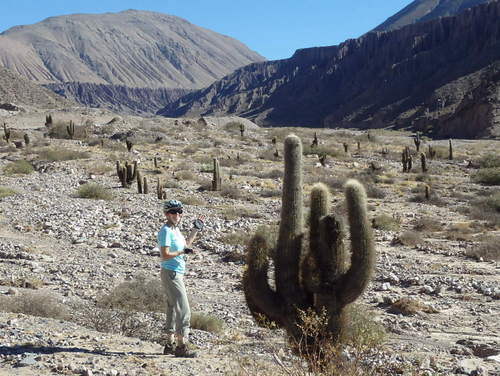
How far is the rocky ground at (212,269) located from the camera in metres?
6.30

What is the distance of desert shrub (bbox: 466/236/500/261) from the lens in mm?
12586

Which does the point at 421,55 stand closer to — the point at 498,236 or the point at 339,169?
the point at 339,169

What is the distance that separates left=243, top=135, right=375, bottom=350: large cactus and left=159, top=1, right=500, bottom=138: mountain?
5781cm

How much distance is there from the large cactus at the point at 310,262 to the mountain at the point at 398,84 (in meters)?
57.8

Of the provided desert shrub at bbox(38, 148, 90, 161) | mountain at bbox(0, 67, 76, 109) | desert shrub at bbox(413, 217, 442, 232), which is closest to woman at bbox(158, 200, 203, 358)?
desert shrub at bbox(413, 217, 442, 232)

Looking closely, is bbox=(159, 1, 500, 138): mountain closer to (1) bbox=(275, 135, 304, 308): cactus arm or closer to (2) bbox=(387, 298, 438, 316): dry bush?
(2) bbox=(387, 298, 438, 316): dry bush

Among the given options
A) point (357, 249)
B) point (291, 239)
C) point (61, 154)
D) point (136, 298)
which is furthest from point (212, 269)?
point (61, 154)

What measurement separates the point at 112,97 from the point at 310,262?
618 ft

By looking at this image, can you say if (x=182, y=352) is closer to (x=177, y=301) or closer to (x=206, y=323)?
(x=177, y=301)

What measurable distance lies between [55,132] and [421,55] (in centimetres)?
7559

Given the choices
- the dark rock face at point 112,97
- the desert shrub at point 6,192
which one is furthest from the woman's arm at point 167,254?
the dark rock face at point 112,97

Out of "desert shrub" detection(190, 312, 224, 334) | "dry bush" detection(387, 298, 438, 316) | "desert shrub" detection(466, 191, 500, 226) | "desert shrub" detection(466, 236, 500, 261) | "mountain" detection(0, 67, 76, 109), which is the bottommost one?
"dry bush" detection(387, 298, 438, 316)

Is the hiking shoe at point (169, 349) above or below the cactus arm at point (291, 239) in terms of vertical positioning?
below

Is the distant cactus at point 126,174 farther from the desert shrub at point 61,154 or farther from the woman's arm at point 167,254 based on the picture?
the woman's arm at point 167,254
